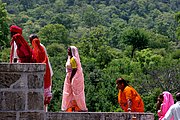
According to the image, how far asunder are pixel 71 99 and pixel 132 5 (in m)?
116

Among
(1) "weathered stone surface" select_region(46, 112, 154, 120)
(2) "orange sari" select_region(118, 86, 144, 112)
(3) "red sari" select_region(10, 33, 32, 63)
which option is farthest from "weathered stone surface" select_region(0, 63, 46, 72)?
(2) "orange sari" select_region(118, 86, 144, 112)

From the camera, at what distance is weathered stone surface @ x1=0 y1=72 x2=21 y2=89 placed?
7605mm

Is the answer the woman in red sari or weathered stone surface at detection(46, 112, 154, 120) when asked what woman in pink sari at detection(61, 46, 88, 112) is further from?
weathered stone surface at detection(46, 112, 154, 120)

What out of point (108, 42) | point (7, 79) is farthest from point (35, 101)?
point (108, 42)

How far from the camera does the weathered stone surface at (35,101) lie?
7.65 meters

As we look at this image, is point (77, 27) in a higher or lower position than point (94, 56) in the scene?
higher

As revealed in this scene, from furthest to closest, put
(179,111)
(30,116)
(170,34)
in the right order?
1. (170,34)
2. (179,111)
3. (30,116)

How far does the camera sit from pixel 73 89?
11453 mm

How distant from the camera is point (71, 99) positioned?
11.4 metres

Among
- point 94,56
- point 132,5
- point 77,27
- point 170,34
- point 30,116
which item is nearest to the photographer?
point 30,116

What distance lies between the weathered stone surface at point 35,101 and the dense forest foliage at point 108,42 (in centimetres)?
2430

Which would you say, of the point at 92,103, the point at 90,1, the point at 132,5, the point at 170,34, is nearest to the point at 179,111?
the point at 92,103

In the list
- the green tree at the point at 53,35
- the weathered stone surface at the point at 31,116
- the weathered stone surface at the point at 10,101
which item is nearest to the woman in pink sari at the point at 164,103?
the weathered stone surface at the point at 31,116

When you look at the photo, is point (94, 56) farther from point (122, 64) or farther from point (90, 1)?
point (90, 1)
